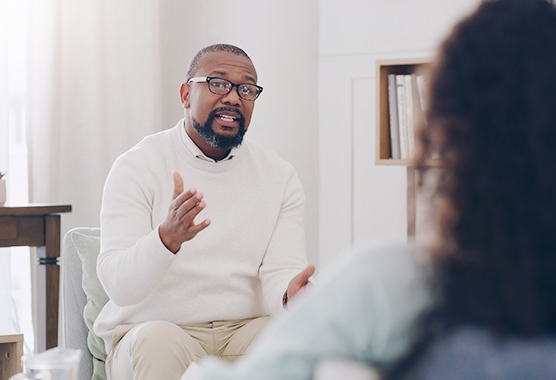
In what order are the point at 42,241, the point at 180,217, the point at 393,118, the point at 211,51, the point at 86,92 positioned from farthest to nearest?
the point at 86,92 → the point at 393,118 → the point at 42,241 → the point at 211,51 → the point at 180,217

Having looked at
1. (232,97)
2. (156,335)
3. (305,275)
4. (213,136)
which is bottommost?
(156,335)

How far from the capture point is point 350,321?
0.52m

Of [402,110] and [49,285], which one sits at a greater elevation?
[402,110]

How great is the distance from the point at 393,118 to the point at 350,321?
4.81ft

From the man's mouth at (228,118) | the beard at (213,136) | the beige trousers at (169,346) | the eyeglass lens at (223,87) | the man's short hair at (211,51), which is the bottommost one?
the beige trousers at (169,346)

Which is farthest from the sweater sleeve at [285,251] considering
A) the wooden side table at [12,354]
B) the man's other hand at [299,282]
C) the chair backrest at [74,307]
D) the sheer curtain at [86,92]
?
the sheer curtain at [86,92]

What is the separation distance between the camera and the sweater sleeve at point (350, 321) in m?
0.52

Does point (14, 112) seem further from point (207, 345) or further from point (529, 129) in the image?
point (529, 129)

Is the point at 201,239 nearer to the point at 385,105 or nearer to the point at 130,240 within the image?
the point at 130,240

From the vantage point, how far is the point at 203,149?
1624 mm

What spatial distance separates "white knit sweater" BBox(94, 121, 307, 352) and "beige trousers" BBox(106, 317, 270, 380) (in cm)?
3

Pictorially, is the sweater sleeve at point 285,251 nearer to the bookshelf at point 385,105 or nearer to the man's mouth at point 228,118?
the man's mouth at point 228,118

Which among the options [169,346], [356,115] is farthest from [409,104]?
[169,346]

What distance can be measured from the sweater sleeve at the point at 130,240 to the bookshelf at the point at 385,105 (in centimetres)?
73
